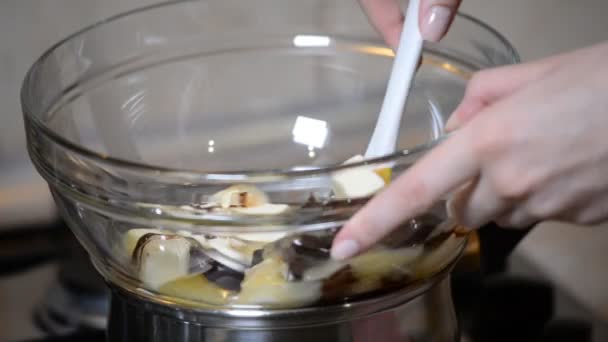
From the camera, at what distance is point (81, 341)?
69 cm

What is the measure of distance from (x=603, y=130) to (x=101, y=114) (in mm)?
360

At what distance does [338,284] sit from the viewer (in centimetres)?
40

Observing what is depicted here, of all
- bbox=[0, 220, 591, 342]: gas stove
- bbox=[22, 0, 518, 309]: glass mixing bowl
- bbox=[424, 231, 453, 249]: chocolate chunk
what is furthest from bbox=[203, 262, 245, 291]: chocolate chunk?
bbox=[0, 220, 591, 342]: gas stove

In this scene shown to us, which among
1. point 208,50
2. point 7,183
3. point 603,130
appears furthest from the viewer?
point 7,183

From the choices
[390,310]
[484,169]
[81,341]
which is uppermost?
[484,169]

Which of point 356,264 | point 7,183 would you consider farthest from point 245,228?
point 7,183

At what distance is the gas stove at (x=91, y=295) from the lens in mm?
695

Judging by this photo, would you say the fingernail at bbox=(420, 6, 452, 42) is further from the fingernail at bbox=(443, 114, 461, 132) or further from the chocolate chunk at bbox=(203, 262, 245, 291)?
the chocolate chunk at bbox=(203, 262, 245, 291)

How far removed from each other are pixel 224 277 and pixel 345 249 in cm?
8

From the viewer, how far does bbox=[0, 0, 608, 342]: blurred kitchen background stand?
2.37 ft

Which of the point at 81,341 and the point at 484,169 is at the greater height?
the point at 484,169

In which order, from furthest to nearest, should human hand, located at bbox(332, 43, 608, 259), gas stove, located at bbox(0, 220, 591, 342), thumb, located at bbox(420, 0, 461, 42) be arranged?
gas stove, located at bbox(0, 220, 591, 342) < thumb, located at bbox(420, 0, 461, 42) < human hand, located at bbox(332, 43, 608, 259)

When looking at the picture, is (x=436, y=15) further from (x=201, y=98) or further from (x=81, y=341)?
(x=81, y=341)

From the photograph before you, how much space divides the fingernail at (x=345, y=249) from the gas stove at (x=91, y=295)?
33cm
